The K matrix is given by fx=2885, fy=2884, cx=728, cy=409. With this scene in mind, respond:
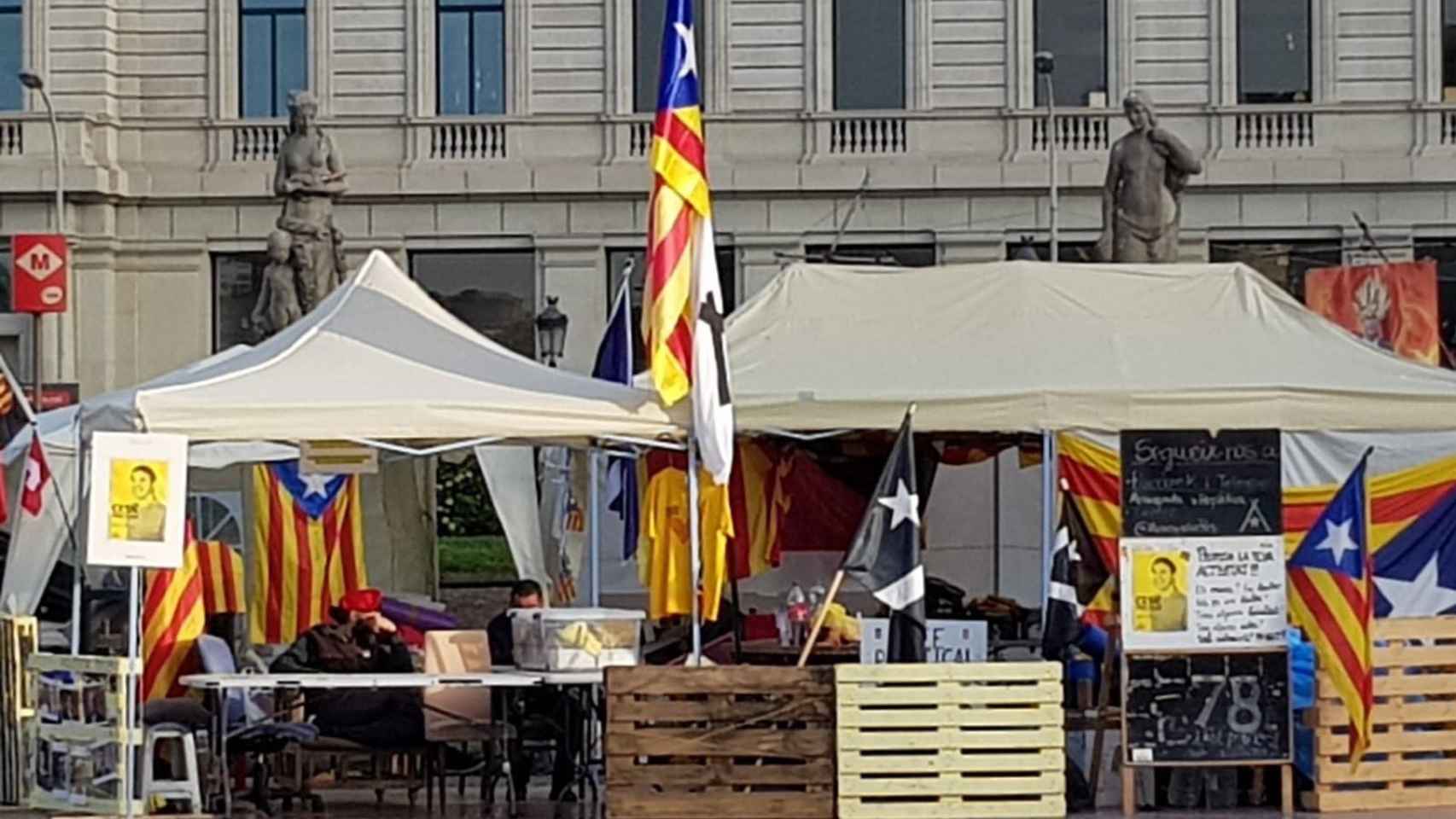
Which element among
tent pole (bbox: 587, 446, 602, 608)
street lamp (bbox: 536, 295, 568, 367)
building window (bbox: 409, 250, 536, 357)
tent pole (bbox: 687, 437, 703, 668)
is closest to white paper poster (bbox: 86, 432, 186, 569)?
tent pole (bbox: 687, 437, 703, 668)

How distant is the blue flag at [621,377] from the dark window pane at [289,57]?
18743mm

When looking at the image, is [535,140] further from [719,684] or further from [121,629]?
[719,684]

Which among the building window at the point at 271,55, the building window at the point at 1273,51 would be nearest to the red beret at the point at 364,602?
the building window at the point at 271,55

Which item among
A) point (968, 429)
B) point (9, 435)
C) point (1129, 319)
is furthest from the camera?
point (9, 435)

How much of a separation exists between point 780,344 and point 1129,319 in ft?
8.16

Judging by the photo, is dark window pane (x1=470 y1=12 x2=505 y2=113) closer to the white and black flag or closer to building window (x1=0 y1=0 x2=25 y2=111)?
building window (x1=0 y1=0 x2=25 y2=111)

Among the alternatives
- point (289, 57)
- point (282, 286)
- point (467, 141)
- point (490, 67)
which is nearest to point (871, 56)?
point (490, 67)

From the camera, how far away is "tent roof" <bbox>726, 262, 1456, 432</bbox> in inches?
734

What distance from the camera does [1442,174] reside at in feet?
135

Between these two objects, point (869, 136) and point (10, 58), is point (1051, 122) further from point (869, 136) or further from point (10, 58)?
point (10, 58)

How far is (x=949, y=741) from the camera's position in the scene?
16.1m

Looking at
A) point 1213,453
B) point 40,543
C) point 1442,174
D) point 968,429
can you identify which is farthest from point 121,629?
point 1442,174

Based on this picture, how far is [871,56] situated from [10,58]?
12705 millimetres

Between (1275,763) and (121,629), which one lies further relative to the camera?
(121,629)
